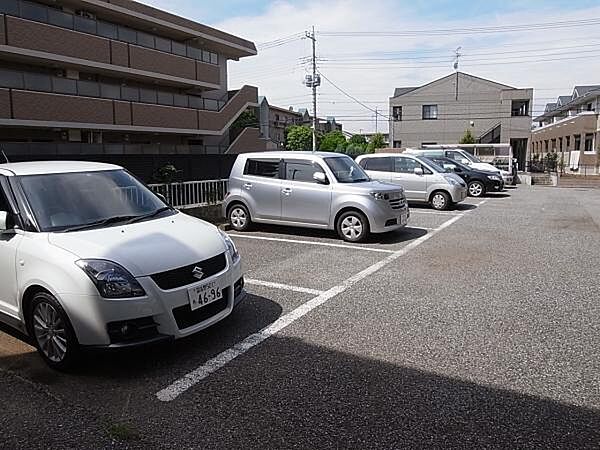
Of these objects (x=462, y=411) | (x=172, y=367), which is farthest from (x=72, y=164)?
(x=462, y=411)

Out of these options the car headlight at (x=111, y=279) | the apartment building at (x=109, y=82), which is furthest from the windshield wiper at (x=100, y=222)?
the apartment building at (x=109, y=82)

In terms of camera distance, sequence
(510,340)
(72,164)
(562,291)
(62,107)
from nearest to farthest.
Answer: (510,340), (72,164), (562,291), (62,107)

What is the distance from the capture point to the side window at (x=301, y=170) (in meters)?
8.59

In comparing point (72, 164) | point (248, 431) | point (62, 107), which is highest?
point (62, 107)

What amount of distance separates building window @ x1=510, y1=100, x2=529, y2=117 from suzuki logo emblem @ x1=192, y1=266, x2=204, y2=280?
136 ft

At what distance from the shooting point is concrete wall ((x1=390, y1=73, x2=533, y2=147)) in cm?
4131

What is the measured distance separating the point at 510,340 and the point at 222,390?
2399mm

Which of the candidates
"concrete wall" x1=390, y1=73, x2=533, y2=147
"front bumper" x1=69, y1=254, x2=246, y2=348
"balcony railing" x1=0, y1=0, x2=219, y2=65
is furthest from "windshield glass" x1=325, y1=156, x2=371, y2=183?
"concrete wall" x1=390, y1=73, x2=533, y2=147

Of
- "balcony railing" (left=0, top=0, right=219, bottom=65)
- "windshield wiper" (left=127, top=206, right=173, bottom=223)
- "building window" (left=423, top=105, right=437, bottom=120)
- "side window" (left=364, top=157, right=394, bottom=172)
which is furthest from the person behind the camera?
"building window" (left=423, top=105, right=437, bottom=120)

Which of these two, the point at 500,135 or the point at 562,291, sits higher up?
the point at 500,135

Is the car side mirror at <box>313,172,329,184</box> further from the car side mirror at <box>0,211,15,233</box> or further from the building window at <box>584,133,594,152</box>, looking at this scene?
the building window at <box>584,133,594,152</box>

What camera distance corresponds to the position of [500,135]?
39.4 m

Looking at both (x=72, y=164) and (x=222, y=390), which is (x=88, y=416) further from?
(x=72, y=164)

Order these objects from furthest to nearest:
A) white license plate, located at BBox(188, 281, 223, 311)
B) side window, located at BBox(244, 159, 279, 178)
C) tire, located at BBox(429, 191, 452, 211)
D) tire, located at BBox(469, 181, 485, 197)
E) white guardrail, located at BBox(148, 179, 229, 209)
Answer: tire, located at BBox(469, 181, 485, 197), tire, located at BBox(429, 191, 452, 211), white guardrail, located at BBox(148, 179, 229, 209), side window, located at BBox(244, 159, 279, 178), white license plate, located at BBox(188, 281, 223, 311)
